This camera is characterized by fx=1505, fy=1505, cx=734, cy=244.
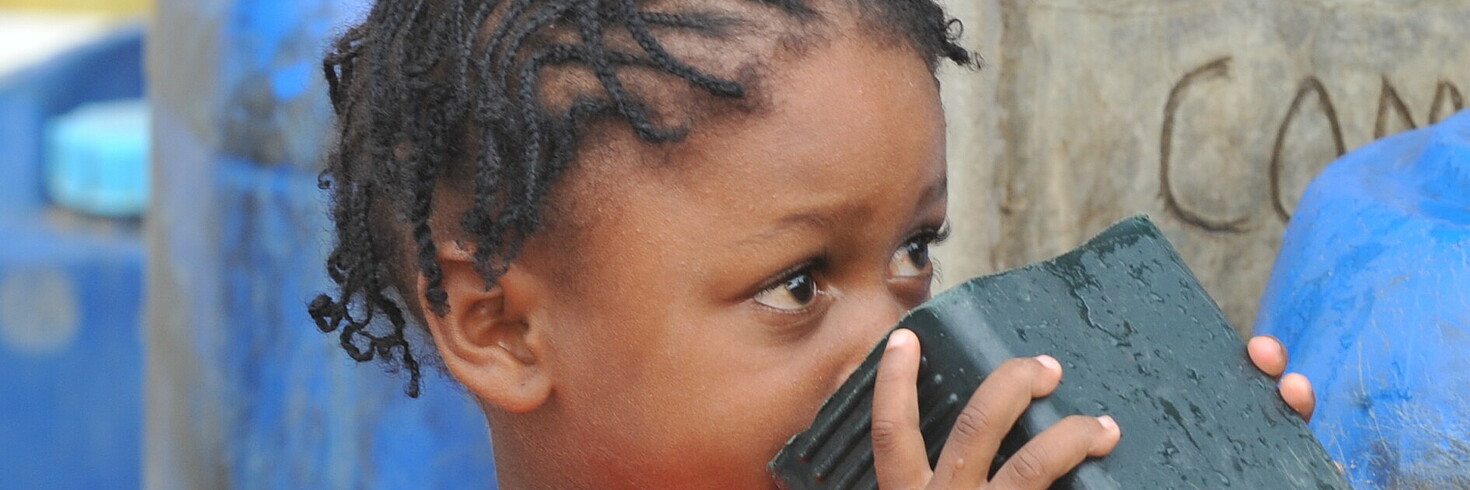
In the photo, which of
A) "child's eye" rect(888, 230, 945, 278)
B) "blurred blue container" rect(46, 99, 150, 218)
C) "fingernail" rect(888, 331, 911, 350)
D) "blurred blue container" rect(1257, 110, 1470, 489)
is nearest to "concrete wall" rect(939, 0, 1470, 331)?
"blurred blue container" rect(1257, 110, 1470, 489)

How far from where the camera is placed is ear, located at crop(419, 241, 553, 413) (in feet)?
4.81

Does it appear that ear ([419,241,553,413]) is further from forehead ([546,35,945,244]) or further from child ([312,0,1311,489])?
forehead ([546,35,945,244])

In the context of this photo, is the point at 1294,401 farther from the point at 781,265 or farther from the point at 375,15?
Result: the point at 375,15

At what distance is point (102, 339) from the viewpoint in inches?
156

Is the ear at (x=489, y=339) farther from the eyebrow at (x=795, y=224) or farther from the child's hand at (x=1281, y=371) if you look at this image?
the child's hand at (x=1281, y=371)

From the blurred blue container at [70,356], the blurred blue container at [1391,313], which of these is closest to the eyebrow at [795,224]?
the blurred blue container at [1391,313]

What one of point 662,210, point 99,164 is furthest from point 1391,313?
point 99,164

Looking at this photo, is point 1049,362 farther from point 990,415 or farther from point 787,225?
point 787,225

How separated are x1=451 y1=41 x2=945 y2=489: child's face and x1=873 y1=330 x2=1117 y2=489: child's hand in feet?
0.56

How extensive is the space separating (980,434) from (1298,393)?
405 mm

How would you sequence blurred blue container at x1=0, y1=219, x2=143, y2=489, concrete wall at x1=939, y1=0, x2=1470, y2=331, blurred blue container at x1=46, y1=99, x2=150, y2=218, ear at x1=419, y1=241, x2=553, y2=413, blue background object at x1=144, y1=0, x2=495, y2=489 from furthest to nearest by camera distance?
1. blurred blue container at x1=46, y1=99, x2=150, y2=218
2. blurred blue container at x1=0, y1=219, x2=143, y2=489
3. concrete wall at x1=939, y1=0, x2=1470, y2=331
4. blue background object at x1=144, y1=0, x2=495, y2=489
5. ear at x1=419, y1=241, x2=553, y2=413

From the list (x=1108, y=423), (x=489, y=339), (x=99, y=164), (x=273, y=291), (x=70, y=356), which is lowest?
(x=70, y=356)

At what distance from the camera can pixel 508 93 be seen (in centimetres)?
141

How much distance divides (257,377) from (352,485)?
0.22m
